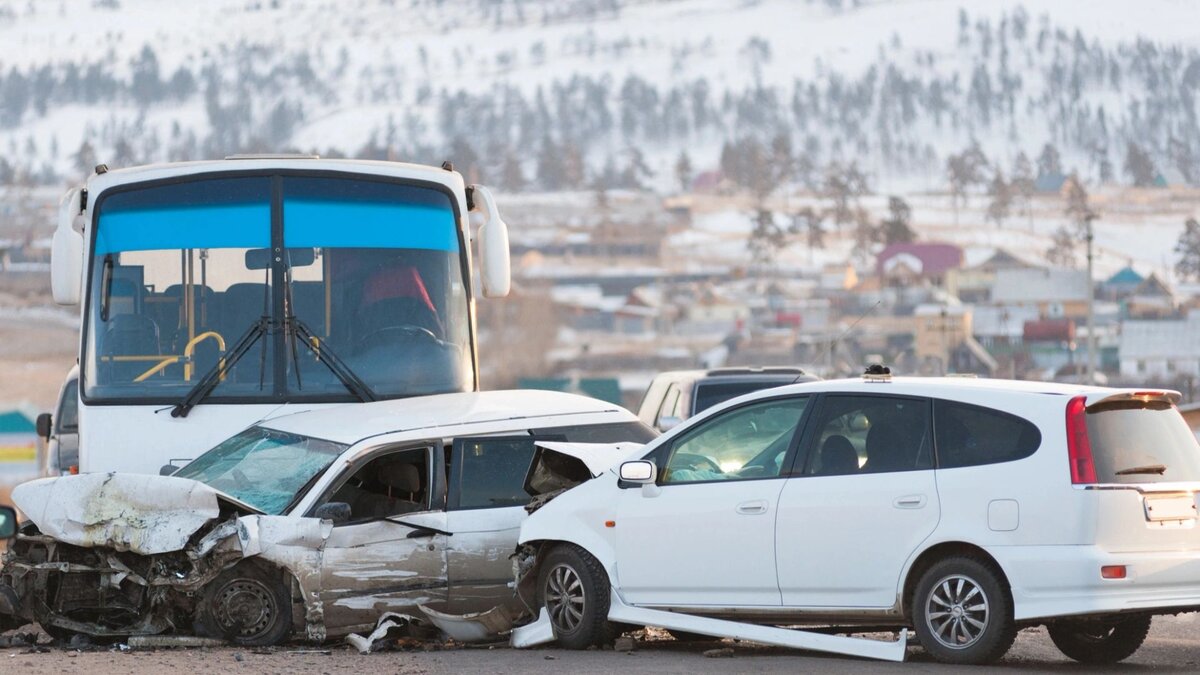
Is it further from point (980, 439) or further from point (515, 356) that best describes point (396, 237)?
point (515, 356)

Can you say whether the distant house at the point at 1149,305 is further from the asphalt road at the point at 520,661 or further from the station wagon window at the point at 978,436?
the station wagon window at the point at 978,436

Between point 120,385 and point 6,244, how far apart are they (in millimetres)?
190393

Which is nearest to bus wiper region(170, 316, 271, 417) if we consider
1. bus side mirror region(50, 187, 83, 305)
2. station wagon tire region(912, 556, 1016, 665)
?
bus side mirror region(50, 187, 83, 305)

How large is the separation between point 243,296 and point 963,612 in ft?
19.2

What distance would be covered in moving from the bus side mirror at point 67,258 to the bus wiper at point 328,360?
58.8 inches

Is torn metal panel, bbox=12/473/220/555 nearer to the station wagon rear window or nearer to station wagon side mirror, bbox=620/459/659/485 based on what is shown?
station wagon side mirror, bbox=620/459/659/485

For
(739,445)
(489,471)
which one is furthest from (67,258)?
(739,445)

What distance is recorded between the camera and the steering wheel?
43.5ft

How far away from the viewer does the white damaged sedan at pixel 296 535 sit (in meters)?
10.7

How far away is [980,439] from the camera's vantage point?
9.34m

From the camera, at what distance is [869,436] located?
973 centimetres

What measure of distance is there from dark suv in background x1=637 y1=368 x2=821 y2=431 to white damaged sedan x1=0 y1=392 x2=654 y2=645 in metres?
7.38

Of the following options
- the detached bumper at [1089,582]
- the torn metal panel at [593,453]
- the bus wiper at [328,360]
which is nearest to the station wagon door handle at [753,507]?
the torn metal panel at [593,453]

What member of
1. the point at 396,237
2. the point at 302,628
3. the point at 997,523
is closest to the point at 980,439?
the point at 997,523
